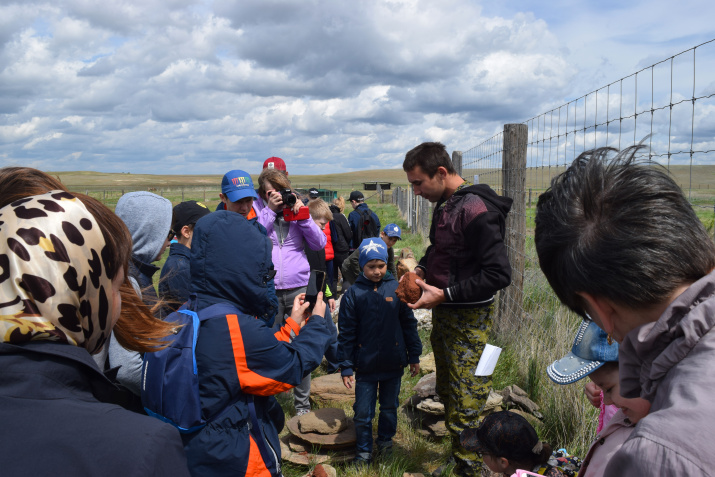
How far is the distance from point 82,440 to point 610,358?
5.22ft

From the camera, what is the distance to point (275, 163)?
5.21m

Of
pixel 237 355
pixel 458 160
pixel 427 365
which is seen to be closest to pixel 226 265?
pixel 237 355

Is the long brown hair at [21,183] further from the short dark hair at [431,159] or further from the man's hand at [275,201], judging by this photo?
the man's hand at [275,201]

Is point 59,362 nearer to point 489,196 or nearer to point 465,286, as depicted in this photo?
point 465,286

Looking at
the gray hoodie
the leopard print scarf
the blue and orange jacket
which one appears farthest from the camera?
the blue and orange jacket

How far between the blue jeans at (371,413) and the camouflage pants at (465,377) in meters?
0.63

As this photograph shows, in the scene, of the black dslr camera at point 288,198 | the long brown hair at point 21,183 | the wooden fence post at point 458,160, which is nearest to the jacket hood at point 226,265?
the long brown hair at point 21,183

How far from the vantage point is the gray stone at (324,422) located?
3.84 meters

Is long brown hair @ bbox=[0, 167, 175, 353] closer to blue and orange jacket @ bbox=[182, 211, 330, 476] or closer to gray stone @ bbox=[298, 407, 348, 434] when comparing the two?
blue and orange jacket @ bbox=[182, 211, 330, 476]

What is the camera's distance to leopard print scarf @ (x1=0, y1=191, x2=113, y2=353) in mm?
894

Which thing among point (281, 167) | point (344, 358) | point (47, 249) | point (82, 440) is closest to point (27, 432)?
point (82, 440)

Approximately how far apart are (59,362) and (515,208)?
429cm

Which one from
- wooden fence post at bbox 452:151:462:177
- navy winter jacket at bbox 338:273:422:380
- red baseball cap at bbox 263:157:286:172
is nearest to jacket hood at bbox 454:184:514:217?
navy winter jacket at bbox 338:273:422:380

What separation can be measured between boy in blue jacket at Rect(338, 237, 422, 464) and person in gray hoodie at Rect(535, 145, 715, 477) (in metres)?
2.62
